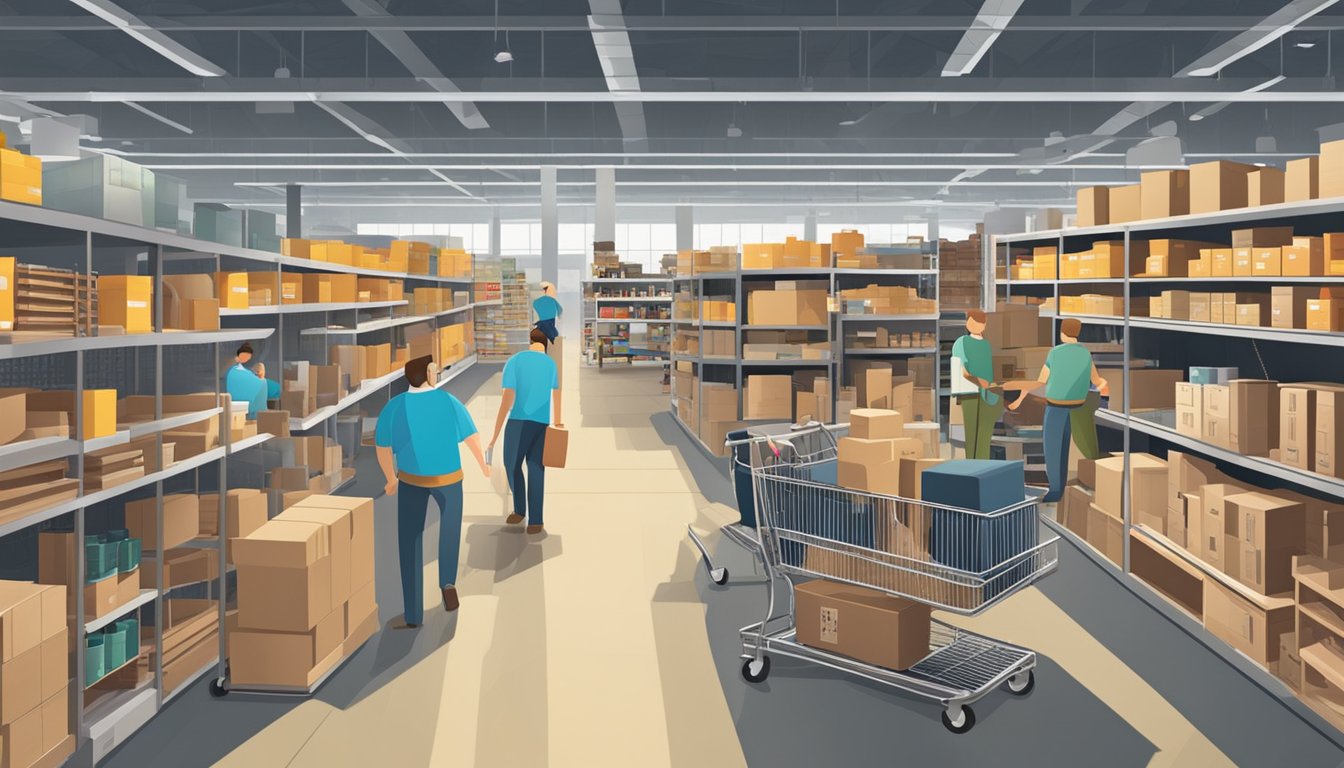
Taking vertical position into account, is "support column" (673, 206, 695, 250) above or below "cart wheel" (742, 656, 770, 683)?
above

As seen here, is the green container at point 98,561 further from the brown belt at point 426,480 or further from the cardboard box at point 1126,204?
the cardboard box at point 1126,204

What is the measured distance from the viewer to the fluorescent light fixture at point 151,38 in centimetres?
1035

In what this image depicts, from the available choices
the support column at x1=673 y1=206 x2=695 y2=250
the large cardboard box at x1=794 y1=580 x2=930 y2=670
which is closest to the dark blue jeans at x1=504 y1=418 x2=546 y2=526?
the large cardboard box at x1=794 y1=580 x2=930 y2=670

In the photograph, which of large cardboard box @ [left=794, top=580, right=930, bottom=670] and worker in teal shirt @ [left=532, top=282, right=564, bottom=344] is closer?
large cardboard box @ [left=794, top=580, right=930, bottom=670]

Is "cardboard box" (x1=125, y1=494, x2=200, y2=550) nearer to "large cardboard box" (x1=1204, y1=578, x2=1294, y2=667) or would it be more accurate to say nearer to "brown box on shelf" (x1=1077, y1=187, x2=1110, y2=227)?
"large cardboard box" (x1=1204, y1=578, x2=1294, y2=667)

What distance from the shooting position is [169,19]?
10.6m

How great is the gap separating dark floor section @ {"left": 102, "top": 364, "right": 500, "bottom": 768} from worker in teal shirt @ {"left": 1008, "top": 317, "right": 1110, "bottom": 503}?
4430 mm

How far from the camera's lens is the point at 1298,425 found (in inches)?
161

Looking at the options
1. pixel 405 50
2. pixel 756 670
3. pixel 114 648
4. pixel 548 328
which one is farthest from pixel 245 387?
pixel 405 50

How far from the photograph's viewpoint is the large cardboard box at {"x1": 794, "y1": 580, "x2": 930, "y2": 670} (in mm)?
3922

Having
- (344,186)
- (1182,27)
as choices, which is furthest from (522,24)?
(344,186)

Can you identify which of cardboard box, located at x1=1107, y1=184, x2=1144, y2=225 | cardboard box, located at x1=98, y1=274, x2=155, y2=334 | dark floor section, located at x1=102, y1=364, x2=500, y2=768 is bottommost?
dark floor section, located at x1=102, y1=364, x2=500, y2=768

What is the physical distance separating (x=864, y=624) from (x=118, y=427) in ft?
9.93

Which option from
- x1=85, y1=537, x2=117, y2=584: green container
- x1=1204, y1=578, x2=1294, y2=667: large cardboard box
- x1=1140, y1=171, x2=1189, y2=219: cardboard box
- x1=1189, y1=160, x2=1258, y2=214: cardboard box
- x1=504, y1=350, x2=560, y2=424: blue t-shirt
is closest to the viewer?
x1=85, y1=537, x2=117, y2=584: green container
